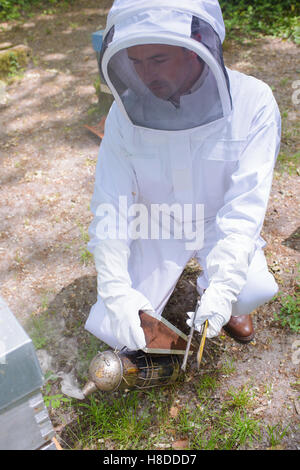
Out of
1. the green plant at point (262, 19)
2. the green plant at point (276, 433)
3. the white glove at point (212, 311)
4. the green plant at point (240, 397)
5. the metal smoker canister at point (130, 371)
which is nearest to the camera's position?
the white glove at point (212, 311)

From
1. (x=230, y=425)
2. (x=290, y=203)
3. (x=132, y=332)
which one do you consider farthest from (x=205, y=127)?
(x=290, y=203)

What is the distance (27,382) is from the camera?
138 centimetres

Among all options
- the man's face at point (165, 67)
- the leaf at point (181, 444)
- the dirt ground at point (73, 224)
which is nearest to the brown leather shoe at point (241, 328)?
the dirt ground at point (73, 224)

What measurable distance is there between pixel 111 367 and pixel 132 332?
0.68 ft

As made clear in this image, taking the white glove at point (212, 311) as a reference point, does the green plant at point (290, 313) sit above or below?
below

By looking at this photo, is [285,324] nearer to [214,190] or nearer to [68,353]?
[214,190]

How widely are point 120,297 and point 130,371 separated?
16.3 inches

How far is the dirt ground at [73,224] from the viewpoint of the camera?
2.49 m

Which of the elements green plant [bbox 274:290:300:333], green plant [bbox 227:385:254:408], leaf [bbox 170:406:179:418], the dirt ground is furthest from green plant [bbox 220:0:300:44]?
leaf [bbox 170:406:179:418]

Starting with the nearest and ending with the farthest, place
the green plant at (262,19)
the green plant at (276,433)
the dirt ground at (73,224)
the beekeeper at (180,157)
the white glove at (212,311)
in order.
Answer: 1. the beekeeper at (180,157)
2. the white glove at (212,311)
3. the green plant at (276,433)
4. the dirt ground at (73,224)
5. the green plant at (262,19)

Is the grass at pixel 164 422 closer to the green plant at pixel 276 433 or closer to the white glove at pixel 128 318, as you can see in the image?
the green plant at pixel 276 433

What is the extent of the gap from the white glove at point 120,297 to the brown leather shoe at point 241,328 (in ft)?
2.42

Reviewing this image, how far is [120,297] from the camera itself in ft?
6.68
